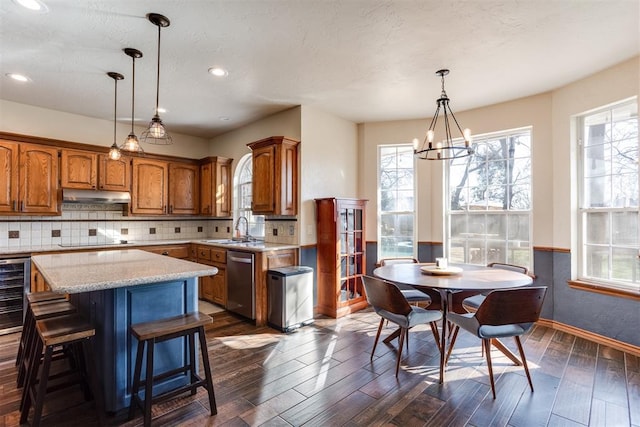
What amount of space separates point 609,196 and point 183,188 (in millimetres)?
5656

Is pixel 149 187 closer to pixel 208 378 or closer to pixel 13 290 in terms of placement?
pixel 13 290

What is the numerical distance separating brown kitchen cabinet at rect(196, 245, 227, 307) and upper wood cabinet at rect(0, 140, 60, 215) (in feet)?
6.23

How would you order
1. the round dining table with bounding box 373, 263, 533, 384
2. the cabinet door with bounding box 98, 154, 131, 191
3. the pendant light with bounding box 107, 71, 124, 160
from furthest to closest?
the cabinet door with bounding box 98, 154, 131, 191, the pendant light with bounding box 107, 71, 124, 160, the round dining table with bounding box 373, 263, 533, 384

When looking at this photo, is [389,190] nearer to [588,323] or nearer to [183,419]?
[588,323]

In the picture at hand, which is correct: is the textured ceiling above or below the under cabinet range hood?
above

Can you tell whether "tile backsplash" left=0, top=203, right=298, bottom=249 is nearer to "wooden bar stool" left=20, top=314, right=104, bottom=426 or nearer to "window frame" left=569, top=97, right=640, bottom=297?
"wooden bar stool" left=20, top=314, right=104, bottom=426

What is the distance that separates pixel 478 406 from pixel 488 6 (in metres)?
2.74

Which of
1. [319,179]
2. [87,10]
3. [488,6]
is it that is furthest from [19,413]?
[488,6]

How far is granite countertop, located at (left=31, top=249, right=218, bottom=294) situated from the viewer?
174 cm

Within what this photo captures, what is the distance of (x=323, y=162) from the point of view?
4379mm

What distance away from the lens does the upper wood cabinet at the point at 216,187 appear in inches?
205

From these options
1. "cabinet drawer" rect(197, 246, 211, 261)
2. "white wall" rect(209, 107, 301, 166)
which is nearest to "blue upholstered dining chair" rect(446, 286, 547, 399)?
"white wall" rect(209, 107, 301, 166)

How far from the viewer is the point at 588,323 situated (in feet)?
11.0

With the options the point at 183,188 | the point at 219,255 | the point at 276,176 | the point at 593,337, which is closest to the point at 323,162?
the point at 276,176
